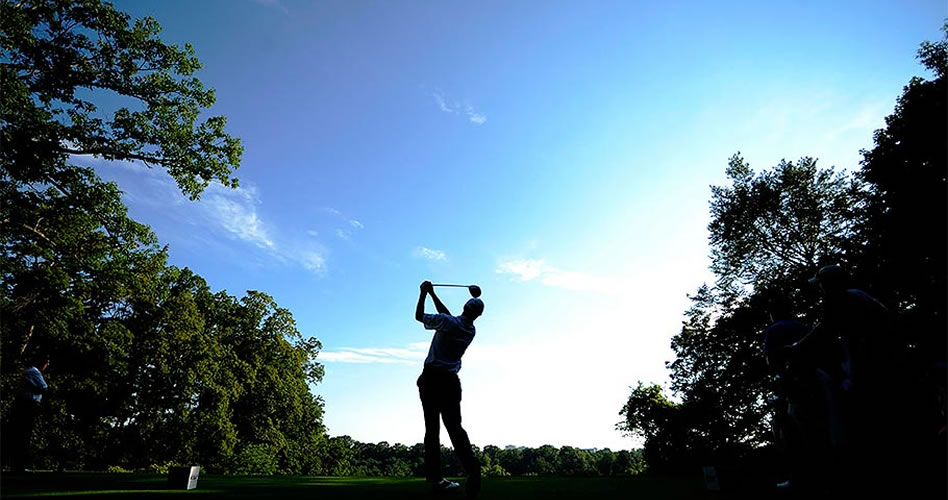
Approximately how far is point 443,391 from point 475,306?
1.12 m

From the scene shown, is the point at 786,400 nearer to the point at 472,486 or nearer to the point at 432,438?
the point at 472,486

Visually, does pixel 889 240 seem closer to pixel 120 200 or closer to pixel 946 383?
pixel 946 383

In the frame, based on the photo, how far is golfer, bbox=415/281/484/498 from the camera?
219 inches

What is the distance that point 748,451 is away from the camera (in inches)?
1190

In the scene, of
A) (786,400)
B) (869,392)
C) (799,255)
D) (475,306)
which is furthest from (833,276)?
(799,255)

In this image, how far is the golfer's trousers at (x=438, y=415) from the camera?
18.2 feet

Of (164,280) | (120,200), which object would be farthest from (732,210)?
A: (164,280)

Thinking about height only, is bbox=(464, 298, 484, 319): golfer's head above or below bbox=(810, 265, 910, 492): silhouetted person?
above

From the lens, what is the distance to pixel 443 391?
18.5ft

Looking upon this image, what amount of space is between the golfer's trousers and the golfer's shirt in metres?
0.11

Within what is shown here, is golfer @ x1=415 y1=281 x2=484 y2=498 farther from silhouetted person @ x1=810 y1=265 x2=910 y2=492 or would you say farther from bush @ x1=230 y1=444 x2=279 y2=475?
bush @ x1=230 y1=444 x2=279 y2=475

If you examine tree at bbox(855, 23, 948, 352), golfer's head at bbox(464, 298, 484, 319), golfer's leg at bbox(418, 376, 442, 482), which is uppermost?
tree at bbox(855, 23, 948, 352)

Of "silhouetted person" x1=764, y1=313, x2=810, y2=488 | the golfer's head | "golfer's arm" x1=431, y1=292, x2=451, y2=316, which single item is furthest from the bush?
"silhouetted person" x1=764, y1=313, x2=810, y2=488

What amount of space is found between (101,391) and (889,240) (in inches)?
1801
